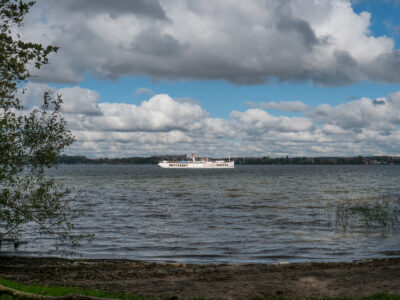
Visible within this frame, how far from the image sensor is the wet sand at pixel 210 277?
13477mm

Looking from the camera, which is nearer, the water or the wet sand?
the wet sand

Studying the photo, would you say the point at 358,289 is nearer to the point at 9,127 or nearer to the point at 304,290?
the point at 304,290

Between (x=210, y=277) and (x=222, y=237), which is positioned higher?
(x=210, y=277)

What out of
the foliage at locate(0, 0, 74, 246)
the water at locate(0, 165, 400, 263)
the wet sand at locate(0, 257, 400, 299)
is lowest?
the water at locate(0, 165, 400, 263)

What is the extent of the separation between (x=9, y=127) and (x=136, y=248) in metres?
11.9

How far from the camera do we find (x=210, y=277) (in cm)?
1627

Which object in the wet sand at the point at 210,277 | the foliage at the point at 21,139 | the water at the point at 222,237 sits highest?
the foliage at the point at 21,139

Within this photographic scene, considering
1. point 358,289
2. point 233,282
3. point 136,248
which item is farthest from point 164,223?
point 358,289

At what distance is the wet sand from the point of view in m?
13.5

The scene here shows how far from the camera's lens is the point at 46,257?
880 inches

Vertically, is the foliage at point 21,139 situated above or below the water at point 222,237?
above

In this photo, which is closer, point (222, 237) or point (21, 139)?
point (21, 139)

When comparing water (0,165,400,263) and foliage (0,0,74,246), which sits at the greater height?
foliage (0,0,74,246)

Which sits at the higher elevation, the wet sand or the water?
the wet sand
